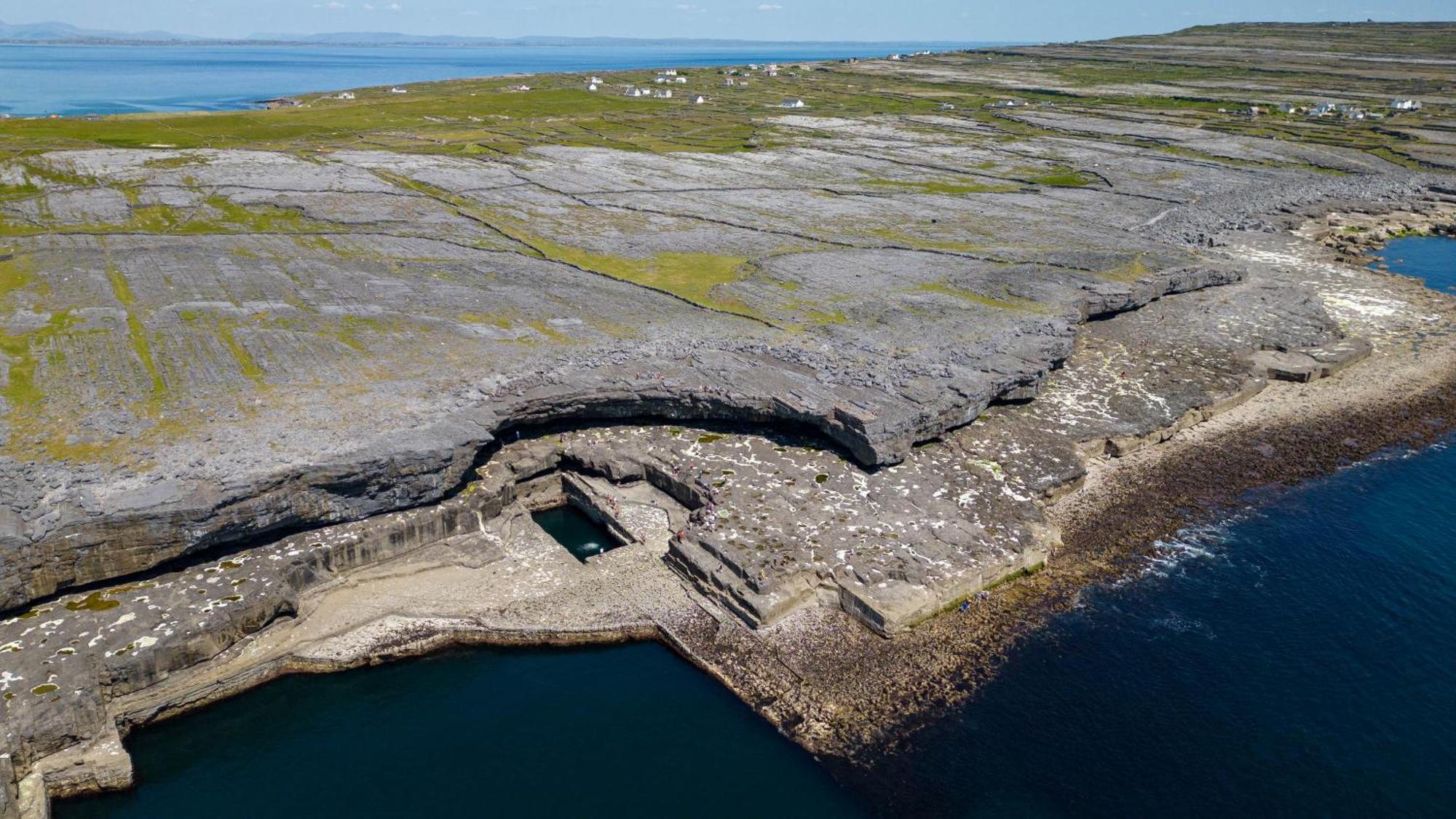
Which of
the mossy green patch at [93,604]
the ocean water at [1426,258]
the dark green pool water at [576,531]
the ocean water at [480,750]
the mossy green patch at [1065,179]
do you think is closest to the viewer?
the ocean water at [480,750]

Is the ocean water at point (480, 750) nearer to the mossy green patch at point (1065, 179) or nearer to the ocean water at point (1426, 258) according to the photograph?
the ocean water at point (1426, 258)

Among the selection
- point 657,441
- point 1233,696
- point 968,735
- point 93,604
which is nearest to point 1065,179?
point 657,441

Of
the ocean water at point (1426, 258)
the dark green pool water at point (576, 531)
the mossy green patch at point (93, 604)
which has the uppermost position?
the ocean water at point (1426, 258)

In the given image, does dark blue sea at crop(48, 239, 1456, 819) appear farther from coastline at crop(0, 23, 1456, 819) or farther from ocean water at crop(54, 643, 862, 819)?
coastline at crop(0, 23, 1456, 819)

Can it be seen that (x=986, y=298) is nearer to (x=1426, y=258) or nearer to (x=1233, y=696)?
(x=1233, y=696)

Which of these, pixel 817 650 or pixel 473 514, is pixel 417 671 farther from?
pixel 817 650

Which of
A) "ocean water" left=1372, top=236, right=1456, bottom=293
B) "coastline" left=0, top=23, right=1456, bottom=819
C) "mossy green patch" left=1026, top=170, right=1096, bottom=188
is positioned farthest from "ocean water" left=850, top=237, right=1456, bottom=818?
"mossy green patch" left=1026, top=170, right=1096, bottom=188

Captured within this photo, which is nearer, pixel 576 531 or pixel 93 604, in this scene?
pixel 93 604

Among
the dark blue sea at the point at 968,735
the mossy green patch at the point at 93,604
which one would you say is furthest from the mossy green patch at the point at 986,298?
the mossy green patch at the point at 93,604

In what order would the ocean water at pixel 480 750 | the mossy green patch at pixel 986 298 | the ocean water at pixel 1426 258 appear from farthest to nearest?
1. the ocean water at pixel 1426 258
2. the mossy green patch at pixel 986 298
3. the ocean water at pixel 480 750
